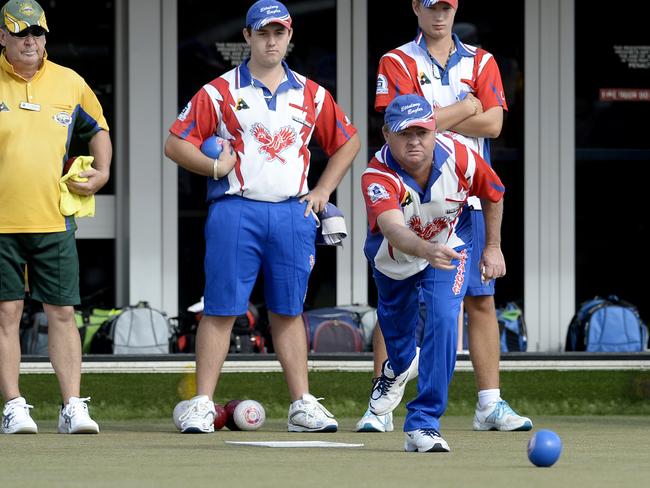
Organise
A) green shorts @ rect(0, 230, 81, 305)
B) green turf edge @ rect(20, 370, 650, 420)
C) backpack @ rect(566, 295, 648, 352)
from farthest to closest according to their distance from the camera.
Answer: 1. backpack @ rect(566, 295, 648, 352)
2. green turf edge @ rect(20, 370, 650, 420)
3. green shorts @ rect(0, 230, 81, 305)

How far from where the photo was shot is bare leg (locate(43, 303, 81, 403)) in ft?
21.7

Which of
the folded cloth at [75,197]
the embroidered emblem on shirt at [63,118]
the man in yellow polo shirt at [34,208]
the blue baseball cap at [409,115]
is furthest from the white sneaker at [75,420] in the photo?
the blue baseball cap at [409,115]

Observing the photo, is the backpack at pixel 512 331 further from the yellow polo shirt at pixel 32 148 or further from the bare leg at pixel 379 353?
the yellow polo shirt at pixel 32 148

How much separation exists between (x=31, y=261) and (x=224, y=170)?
0.90 m

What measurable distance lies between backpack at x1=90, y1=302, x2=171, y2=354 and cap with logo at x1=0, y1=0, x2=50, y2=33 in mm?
2648

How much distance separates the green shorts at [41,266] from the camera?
21.5 ft

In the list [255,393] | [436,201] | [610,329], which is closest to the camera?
[436,201]

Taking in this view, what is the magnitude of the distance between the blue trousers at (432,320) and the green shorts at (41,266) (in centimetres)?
139

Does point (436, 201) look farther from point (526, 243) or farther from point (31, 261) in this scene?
point (526, 243)

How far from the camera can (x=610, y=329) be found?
9.18 m

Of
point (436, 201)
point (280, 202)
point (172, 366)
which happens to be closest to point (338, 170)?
point (280, 202)

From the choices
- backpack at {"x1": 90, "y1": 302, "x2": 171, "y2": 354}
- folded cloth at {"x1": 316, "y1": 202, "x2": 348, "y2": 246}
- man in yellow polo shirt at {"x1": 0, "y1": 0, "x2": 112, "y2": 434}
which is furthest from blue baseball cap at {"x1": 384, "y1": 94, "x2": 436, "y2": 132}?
backpack at {"x1": 90, "y1": 302, "x2": 171, "y2": 354}

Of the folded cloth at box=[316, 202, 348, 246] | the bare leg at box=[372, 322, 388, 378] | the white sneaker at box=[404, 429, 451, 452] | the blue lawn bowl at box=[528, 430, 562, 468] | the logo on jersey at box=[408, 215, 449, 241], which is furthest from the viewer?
the folded cloth at box=[316, 202, 348, 246]

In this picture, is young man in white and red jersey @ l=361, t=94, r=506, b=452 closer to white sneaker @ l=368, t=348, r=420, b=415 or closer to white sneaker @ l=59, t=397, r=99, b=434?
white sneaker @ l=368, t=348, r=420, b=415
